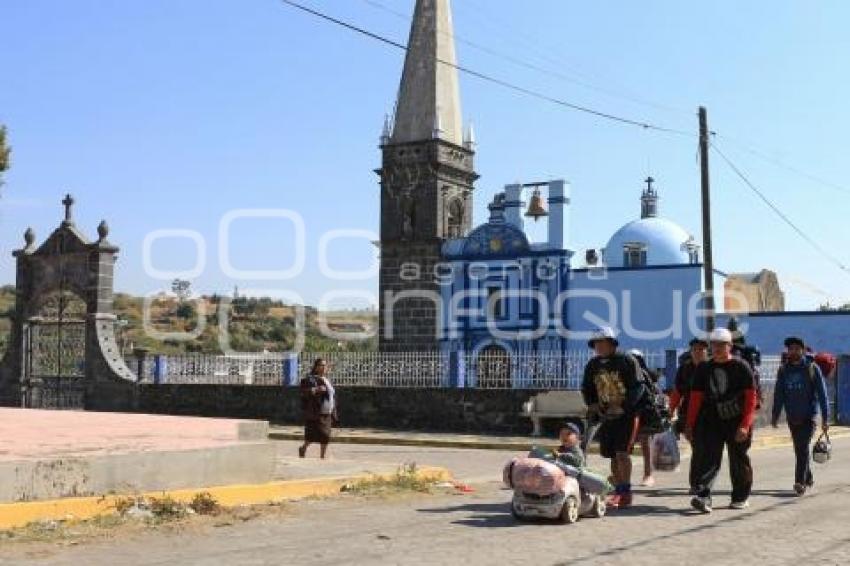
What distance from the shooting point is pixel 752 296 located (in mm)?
44938

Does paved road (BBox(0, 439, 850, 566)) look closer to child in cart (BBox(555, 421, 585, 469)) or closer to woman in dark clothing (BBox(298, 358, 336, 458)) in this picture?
child in cart (BBox(555, 421, 585, 469))

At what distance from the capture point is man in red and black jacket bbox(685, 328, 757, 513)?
9414 mm

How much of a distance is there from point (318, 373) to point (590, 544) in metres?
8.14

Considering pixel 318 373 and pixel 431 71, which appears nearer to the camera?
pixel 318 373

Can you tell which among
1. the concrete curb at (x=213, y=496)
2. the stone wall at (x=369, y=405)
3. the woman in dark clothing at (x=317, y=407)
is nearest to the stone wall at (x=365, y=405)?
the stone wall at (x=369, y=405)

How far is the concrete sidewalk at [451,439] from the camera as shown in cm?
2023

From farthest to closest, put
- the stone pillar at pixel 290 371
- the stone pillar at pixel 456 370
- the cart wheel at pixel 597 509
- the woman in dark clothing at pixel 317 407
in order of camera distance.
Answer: the stone pillar at pixel 290 371 → the stone pillar at pixel 456 370 → the woman in dark clothing at pixel 317 407 → the cart wheel at pixel 597 509

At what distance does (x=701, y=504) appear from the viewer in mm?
9344

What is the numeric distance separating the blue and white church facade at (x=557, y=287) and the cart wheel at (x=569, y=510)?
28640 millimetres

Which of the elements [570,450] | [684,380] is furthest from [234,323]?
[570,450]

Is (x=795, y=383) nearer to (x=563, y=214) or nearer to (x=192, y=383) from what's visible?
(x=192, y=383)

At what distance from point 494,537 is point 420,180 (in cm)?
3708

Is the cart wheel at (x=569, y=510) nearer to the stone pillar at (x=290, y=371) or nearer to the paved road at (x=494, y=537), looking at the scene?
the paved road at (x=494, y=537)

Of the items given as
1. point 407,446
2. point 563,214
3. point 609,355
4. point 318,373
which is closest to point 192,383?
point 407,446
